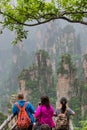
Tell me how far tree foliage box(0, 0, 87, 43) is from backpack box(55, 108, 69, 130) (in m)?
2.59

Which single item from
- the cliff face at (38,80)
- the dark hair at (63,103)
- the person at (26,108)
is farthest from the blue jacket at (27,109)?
the cliff face at (38,80)

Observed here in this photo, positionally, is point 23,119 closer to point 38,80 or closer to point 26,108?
point 26,108

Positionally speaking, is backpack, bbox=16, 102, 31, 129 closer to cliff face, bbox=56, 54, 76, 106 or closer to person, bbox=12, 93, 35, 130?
person, bbox=12, 93, 35, 130

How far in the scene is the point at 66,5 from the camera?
9312 millimetres

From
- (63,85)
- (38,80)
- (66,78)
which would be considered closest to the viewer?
(66,78)

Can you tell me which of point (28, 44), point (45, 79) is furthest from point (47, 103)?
point (28, 44)

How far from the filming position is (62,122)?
24.4ft

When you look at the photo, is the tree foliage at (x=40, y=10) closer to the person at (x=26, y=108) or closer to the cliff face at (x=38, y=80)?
the person at (x=26, y=108)

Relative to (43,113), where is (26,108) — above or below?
above

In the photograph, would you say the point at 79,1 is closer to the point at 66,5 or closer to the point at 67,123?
the point at 66,5

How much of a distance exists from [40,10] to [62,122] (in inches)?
124

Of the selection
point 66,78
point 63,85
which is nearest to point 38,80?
point 63,85

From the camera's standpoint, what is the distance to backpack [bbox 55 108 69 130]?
7.38 m

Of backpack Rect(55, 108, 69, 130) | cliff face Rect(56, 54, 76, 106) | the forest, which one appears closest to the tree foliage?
the forest
